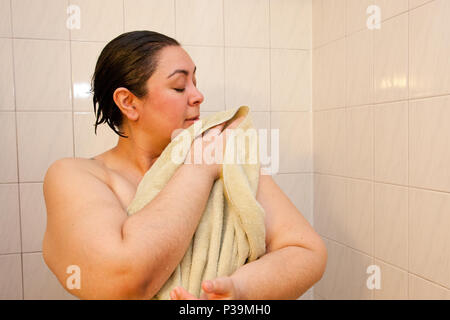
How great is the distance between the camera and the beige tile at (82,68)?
5.02 ft

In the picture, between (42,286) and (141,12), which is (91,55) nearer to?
(141,12)

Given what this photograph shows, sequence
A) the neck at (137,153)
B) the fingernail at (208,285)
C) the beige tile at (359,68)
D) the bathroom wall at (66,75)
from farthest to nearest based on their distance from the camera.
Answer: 1. the bathroom wall at (66,75)
2. the beige tile at (359,68)
3. the neck at (137,153)
4. the fingernail at (208,285)

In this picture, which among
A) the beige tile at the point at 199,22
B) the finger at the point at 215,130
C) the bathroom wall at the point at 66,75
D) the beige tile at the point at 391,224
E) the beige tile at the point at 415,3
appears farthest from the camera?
the beige tile at the point at 199,22

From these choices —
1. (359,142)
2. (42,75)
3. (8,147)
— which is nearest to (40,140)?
(8,147)

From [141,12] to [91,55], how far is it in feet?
0.85

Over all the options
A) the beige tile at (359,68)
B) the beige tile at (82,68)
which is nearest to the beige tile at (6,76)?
the beige tile at (82,68)

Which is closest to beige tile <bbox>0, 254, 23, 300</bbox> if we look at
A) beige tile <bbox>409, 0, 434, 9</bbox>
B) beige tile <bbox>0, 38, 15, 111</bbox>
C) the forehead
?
beige tile <bbox>0, 38, 15, 111</bbox>

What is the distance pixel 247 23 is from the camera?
169 cm

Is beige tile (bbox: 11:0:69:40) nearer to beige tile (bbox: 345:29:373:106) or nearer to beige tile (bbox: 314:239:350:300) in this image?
beige tile (bbox: 345:29:373:106)

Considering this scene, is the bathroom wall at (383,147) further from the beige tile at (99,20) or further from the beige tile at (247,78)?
the beige tile at (99,20)

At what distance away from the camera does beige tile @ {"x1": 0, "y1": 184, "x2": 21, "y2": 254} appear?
4.90 ft

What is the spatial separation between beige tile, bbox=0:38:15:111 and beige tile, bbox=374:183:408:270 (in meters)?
1.36

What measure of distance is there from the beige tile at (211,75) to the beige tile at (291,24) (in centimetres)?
26

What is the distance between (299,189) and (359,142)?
0.42 m
